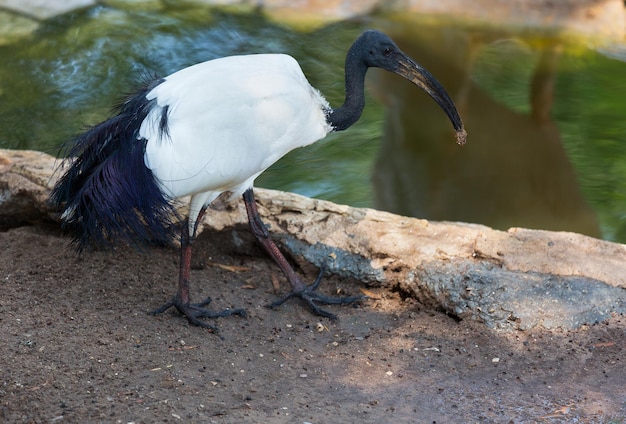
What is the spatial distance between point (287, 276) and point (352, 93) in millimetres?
1136

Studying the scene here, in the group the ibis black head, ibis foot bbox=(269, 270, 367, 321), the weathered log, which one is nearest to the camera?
the weathered log

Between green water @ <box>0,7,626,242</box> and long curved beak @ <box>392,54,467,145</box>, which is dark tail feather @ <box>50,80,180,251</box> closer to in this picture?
long curved beak @ <box>392,54,467,145</box>

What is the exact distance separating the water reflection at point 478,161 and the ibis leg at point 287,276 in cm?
271

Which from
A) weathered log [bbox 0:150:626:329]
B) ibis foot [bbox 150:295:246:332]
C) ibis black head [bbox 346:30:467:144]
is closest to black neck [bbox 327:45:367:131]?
ibis black head [bbox 346:30:467:144]

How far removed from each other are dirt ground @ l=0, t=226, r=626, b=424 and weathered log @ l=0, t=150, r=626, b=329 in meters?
0.09

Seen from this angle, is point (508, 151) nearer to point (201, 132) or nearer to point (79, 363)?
point (201, 132)

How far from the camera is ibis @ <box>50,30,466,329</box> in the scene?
4.34 m

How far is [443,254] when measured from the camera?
4848 mm

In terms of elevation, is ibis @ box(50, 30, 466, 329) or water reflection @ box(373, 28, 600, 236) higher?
ibis @ box(50, 30, 466, 329)

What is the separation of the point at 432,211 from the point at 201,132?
368 centimetres

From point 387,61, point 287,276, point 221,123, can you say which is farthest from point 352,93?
point 287,276

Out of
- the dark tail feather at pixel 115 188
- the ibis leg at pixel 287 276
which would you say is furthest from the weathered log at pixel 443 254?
the dark tail feather at pixel 115 188

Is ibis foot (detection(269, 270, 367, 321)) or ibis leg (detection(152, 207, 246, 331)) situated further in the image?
ibis foot (detection(269, 270, 367, 321))

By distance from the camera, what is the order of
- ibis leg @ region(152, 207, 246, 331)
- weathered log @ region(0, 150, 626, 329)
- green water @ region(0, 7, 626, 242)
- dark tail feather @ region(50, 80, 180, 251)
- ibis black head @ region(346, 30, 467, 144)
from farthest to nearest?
green water @ region(0, 7, 626, 242), ibis black head @ region(346, 30, 467, 144), ibis leg @ region(152, 207, 246, 331), weathered log @ region(0, 150, 626, 329), dark tail feather @ region(50, 80, 180, 251)
